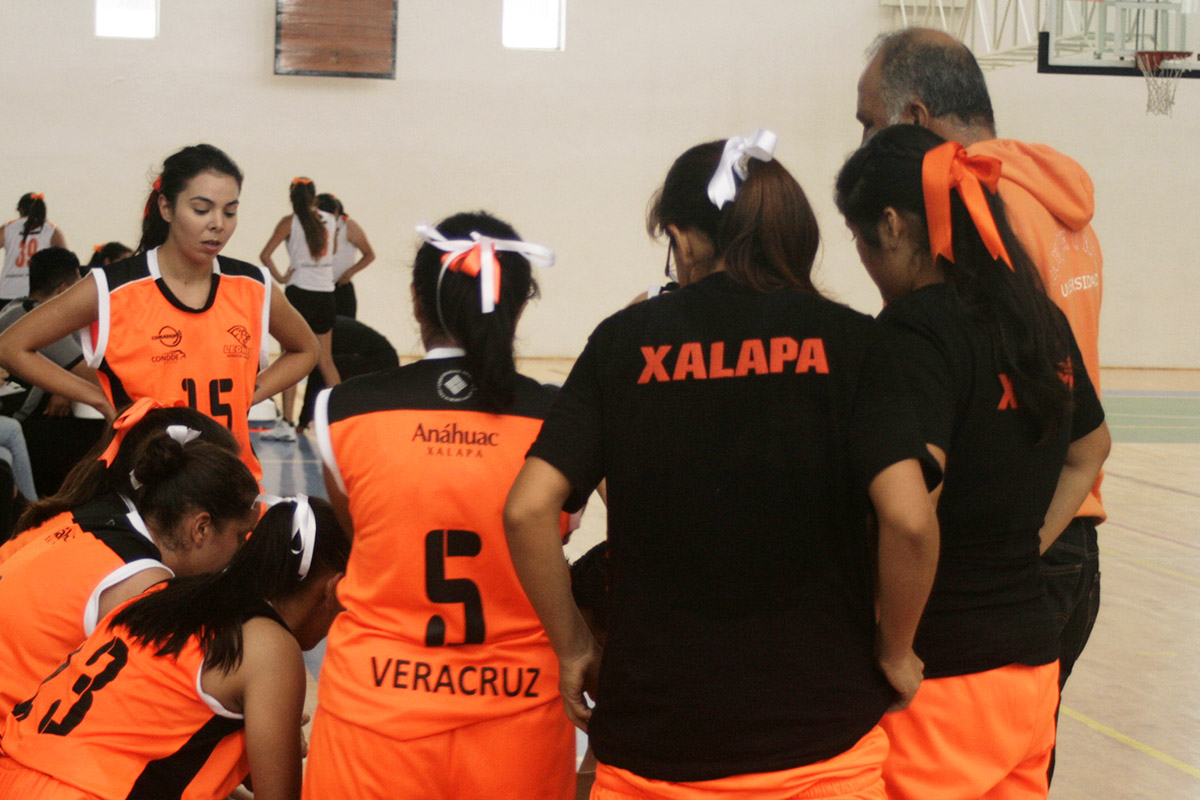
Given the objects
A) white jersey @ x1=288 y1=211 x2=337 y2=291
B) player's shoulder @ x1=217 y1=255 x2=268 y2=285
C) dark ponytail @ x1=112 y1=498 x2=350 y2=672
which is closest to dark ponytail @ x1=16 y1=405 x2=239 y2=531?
dark ponytail @ x1=112 y1=498 x2=350 y2=672

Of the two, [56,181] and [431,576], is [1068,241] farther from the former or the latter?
[56,181]

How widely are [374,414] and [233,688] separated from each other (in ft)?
1.63

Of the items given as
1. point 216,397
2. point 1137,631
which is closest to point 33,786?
point 216,397

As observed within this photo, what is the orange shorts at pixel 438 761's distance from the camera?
166 cm

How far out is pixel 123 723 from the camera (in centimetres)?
179

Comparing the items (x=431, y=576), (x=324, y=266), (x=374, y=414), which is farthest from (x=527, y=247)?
(x=324, y=266)

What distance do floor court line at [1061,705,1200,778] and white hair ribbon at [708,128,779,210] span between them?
2.38 m

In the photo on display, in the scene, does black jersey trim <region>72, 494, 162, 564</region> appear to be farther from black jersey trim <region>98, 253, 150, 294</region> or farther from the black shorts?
the black shorts

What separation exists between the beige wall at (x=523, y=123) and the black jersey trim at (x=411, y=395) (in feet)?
34.3

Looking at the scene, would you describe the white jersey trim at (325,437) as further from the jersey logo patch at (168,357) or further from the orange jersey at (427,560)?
the jersey logo patch at (168,357)

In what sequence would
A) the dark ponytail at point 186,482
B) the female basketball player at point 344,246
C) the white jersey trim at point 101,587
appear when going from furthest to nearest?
the female basketball player at point 344,246
the dark ponytail at point 186,482
the white jersey trim at point 101,587

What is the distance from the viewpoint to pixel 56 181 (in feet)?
37.7

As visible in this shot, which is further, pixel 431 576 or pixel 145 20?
pixel 145 20

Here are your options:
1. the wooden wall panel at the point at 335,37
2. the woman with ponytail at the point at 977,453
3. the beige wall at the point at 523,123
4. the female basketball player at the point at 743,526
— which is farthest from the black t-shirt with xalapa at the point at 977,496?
the wooden wall panel at the point at 335,37
